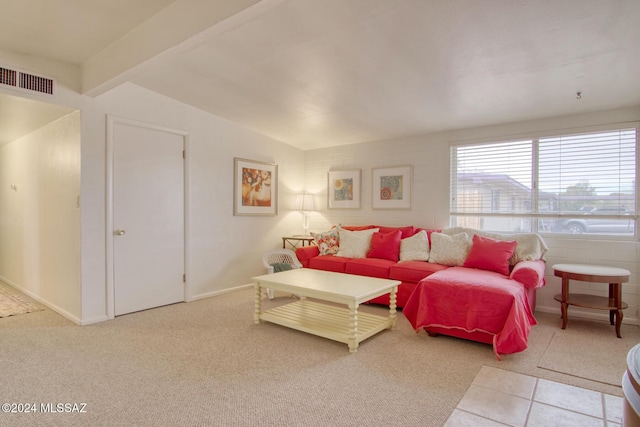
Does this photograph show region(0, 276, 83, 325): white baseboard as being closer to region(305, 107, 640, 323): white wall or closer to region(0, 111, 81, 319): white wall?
region(0, 111, 81, 319): white wall

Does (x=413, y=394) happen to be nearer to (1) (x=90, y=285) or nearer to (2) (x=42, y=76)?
(1) (x=90, y=285)

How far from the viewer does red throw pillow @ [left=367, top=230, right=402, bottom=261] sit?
4.40m

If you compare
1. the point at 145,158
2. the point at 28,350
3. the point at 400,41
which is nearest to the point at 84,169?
the point at 145,158

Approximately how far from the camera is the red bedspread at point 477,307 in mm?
2625

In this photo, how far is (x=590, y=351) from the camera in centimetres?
280

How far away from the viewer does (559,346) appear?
9.55 feet

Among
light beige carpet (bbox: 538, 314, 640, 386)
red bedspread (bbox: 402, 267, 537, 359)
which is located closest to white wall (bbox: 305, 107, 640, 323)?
light beige carpet (bbox: 538, 314, 640, 386)

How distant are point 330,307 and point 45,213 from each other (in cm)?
346

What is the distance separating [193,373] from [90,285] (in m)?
1.81

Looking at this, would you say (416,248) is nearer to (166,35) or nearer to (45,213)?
(166,35)

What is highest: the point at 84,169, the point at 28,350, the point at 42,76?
the point at 42,76

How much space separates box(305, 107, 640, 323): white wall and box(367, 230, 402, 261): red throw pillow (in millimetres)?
520

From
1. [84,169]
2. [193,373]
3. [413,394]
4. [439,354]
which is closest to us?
[413,394]

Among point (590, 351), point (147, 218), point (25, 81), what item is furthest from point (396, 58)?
point (25, 81)
